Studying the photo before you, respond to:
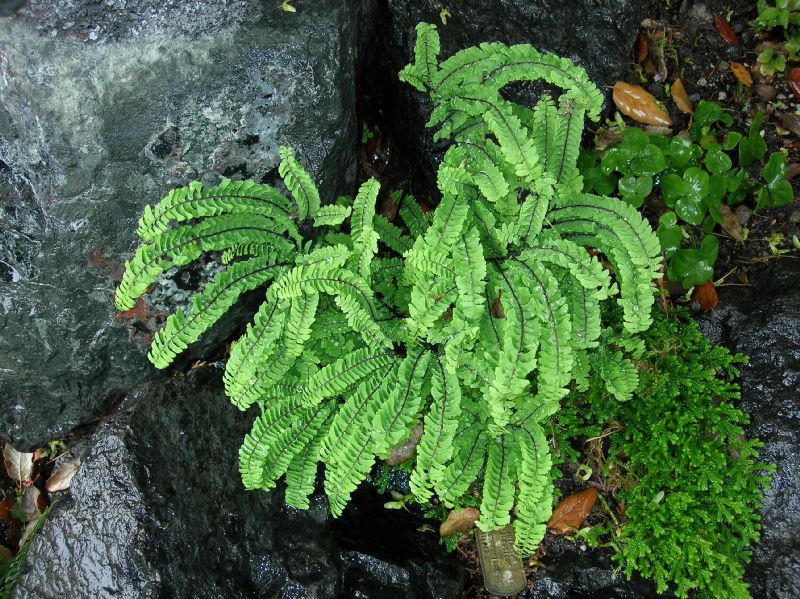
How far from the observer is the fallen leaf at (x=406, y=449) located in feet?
14.6

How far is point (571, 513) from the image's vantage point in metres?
4.48

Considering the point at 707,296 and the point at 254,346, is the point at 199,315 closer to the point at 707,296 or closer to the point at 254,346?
the point at 254,346

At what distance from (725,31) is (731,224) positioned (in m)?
1.80

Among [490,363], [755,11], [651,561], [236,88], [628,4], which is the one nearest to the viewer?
[490,363]

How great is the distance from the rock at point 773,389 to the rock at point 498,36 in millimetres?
2045

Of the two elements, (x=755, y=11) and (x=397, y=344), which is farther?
(x=755, y=11)

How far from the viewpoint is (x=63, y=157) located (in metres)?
3.85

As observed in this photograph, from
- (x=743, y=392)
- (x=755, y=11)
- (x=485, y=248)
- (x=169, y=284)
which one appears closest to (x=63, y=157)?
(x=169, y=284)

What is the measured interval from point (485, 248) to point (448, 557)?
7.10ft

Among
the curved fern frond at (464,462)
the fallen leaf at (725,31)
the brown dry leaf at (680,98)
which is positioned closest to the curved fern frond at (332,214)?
the curved fern frond at (464,462)

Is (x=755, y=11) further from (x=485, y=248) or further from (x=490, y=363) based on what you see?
(x=490, y=363)

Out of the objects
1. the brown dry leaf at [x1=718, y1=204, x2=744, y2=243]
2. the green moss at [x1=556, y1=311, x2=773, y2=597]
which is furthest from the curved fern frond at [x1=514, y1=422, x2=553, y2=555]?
the brown dry leaf at [x1=718, y1=204, x2=744, y2=243]

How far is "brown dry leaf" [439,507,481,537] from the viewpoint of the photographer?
4480 mm

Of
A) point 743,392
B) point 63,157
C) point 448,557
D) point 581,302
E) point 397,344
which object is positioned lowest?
point 448,557
